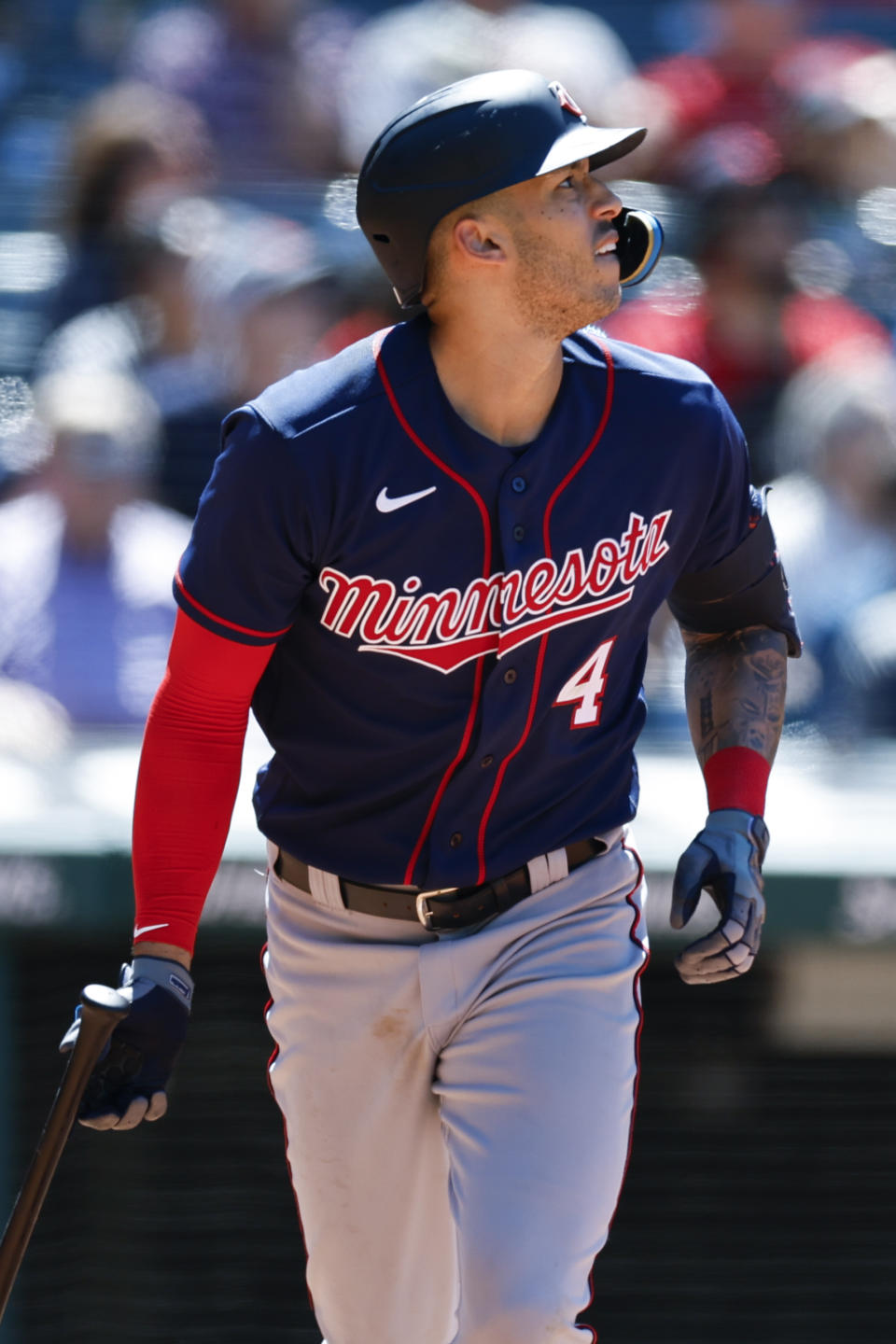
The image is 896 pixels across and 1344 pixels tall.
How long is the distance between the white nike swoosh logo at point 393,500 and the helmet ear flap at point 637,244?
32 centimetres

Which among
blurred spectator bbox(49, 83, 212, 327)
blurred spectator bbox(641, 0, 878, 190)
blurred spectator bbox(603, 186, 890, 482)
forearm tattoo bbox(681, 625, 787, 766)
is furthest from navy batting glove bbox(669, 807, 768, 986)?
blurred spectator bbox(641, 0, 878, 190)

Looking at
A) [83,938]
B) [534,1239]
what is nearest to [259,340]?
[83,938]

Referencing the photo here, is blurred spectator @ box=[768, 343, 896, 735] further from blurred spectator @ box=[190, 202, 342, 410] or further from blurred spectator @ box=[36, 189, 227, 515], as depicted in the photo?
blurred spectator @ box=[36, 189, 227, 515]

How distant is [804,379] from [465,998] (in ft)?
7.77

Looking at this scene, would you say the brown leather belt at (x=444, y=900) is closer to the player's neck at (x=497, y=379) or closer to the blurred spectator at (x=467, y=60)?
the player's neck at (x=497, y=379)

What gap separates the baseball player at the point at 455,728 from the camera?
6.18ft

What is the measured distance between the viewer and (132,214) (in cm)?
422

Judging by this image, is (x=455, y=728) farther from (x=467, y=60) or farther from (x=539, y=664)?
(x=467, y=60)

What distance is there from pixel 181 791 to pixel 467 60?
3124 mm

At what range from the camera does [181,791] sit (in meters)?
1.98

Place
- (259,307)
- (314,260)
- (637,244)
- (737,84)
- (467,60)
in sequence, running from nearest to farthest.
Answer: (637,244), (259,307), (314,260), (467,60), (737,84)

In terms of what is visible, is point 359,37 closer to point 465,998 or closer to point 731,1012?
point 731,1012

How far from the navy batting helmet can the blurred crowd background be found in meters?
1.68

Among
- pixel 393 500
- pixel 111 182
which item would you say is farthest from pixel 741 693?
pixel 111 182
